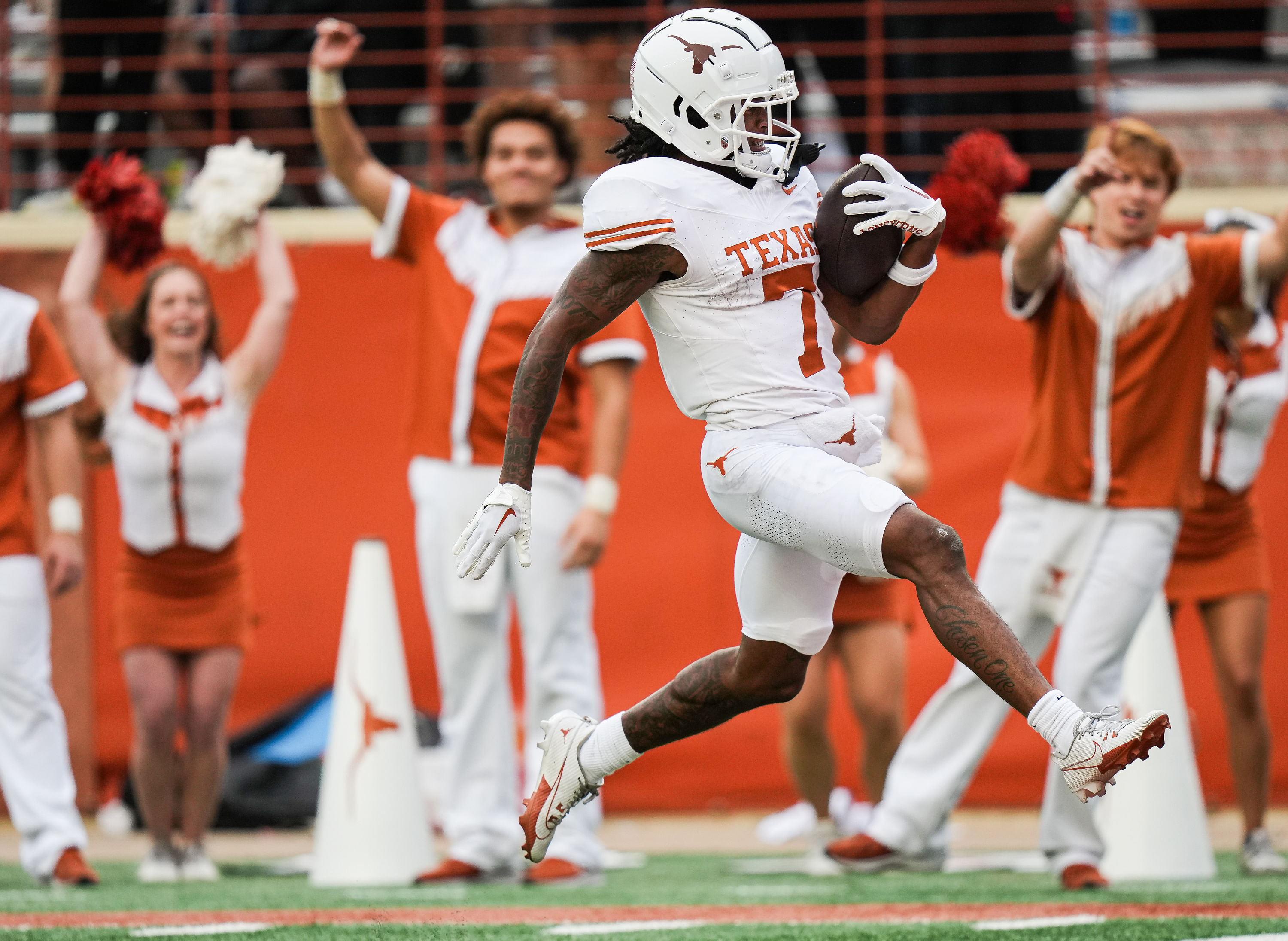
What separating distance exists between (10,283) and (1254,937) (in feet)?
20.1

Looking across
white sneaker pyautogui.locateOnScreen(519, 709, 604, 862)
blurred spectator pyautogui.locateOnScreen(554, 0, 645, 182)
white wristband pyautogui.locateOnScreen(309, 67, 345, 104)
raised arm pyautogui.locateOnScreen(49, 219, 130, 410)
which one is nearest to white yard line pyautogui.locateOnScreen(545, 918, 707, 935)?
white sneaker pyautogui.locateOnScreen(519, 709, 604, 862)

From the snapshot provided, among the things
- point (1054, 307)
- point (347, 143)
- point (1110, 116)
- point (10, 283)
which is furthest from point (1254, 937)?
point (10, 283)

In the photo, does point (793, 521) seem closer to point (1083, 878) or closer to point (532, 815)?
point (532, 815)

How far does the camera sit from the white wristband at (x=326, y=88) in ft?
18.0

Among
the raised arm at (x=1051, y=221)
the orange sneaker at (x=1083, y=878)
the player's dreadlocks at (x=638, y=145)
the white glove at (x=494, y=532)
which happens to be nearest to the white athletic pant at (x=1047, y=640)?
the orange sneaker at (x=1083, y=878)

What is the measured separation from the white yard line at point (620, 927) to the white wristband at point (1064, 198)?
2.18 meters

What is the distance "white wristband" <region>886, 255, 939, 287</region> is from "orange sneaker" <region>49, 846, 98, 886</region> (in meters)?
3.16

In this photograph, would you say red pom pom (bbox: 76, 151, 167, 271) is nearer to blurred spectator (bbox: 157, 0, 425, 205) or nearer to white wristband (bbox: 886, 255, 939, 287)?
blurred spectator (bbox: 157, 0, 425, 205)

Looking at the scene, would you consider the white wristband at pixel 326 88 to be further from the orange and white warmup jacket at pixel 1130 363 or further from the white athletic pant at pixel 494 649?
the orange and white warmup jacket at pixel 1130 363

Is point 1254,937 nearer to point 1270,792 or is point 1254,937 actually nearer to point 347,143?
point 347,143

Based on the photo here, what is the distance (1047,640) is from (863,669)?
74cm

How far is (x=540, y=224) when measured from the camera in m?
A: 5.66

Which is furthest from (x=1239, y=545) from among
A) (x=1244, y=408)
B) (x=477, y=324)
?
(x=477, y=324)

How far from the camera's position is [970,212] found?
5.07 m
